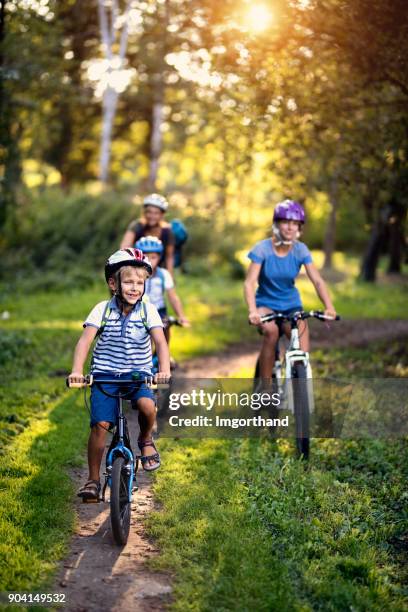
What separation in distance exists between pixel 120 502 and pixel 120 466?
0.28 metres

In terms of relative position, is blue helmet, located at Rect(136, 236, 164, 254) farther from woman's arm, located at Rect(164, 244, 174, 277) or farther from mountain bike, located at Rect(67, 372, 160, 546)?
mountain bike, located at Rect(67, 372, 160, 546)

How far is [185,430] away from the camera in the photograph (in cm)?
900

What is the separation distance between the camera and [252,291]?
8266 millimetres

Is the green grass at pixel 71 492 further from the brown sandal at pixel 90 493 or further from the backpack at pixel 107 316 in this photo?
the backpack at pixel 107 316

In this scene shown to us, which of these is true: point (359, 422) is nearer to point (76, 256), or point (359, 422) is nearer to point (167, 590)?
point (167, 590)

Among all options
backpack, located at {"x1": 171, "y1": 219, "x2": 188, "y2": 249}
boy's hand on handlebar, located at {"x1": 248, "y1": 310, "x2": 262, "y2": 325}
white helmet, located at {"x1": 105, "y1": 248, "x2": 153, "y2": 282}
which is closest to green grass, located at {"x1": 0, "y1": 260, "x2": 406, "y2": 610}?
boy's hand on handlebar, located at {"x1": 248, "y1": 310, "x2": 262, "y2": 325}

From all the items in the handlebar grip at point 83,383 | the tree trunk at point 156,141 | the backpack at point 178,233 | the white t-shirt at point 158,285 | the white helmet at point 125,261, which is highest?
the tree trunk at point 156,141

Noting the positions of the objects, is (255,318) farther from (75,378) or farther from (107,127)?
(107,127)

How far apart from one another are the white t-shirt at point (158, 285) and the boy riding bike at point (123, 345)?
312 centimetres

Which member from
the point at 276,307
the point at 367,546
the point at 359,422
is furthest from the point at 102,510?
the point at 359,422

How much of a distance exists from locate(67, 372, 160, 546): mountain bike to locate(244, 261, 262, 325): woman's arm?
2.14 m

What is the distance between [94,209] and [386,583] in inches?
832

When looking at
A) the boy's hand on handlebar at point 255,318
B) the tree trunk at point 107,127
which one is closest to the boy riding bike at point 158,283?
the boy's hand on handlebar at point 255,318

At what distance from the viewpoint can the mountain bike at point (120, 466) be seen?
548 centimetres
